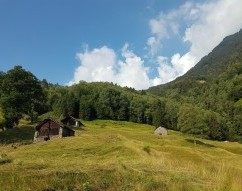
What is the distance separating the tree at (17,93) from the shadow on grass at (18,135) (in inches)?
135

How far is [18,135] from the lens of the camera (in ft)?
262

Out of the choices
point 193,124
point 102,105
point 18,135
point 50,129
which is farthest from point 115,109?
point 18,135

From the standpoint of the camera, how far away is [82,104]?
550 ft

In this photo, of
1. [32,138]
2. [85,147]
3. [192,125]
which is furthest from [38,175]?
[192,125]

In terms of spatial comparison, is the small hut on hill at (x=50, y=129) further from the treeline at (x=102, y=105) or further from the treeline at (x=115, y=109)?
the treeline at (x=102, y=105)

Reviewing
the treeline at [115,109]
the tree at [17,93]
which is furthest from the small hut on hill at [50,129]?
the treeline at [115,109]

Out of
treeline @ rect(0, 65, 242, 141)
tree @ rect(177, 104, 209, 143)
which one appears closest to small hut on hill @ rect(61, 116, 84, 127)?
treeline @ rect(0, 65, 242, 141)

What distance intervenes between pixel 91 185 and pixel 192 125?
307 ft

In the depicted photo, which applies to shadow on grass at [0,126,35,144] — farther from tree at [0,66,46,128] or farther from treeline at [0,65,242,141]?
treeline at [0,65,242,141]

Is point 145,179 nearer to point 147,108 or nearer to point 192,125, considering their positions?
point 192,125

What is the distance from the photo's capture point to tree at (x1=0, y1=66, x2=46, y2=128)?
8306 cm

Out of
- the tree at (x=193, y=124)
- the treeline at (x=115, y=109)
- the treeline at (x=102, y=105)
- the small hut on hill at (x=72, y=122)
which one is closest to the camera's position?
the treeline at (x=115, y=109)

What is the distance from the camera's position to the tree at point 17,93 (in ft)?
273

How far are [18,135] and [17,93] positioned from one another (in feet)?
33.7
